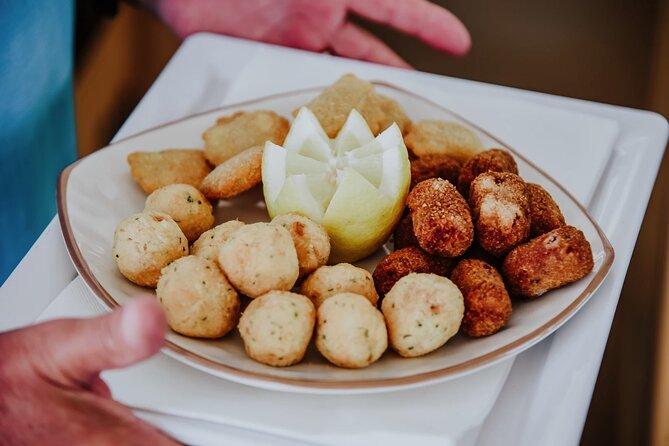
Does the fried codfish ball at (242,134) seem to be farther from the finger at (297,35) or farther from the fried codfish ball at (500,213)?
the finger at (297,35)

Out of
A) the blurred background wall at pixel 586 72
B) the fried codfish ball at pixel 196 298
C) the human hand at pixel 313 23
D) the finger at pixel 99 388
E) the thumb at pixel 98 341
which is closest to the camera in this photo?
the thumb at pixel 98 341

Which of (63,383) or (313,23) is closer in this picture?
(63,383)

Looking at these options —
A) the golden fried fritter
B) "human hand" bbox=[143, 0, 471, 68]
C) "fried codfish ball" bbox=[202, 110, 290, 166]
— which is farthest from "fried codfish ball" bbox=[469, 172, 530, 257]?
"human hand" bbox=[143, 0, 471, 68]

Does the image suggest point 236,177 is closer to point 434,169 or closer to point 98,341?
point 434,169

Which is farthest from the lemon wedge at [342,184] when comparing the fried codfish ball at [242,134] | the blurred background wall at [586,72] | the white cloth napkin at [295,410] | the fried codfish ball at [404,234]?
the blurred background wall at [586,72]

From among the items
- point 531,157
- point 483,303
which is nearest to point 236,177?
point 483,303

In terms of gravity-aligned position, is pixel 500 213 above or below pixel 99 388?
above
